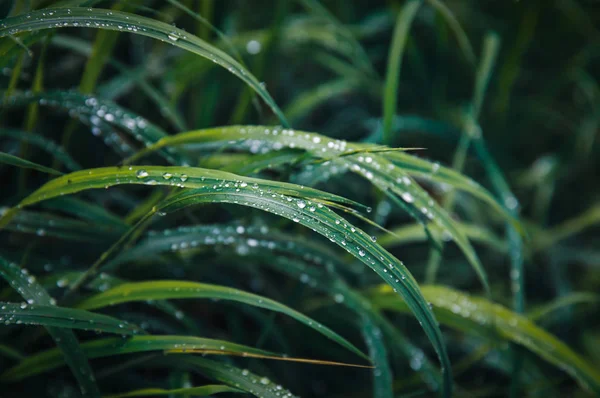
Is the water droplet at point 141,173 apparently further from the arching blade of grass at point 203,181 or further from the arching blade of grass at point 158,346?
the arching blade of grass at point 158,346

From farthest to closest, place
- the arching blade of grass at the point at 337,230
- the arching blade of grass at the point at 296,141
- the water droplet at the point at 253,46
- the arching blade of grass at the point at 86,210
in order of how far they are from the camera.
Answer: the water droplet at the point at 253,46 < the arching blade of grass at the point at 86,210 < the arching blade of grass at the point at 296,141 < the arching blade of grass at the point at 337,230

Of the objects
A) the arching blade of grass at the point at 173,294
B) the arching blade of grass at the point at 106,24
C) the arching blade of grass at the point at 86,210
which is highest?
the arching blade of grass at the point at 106,24

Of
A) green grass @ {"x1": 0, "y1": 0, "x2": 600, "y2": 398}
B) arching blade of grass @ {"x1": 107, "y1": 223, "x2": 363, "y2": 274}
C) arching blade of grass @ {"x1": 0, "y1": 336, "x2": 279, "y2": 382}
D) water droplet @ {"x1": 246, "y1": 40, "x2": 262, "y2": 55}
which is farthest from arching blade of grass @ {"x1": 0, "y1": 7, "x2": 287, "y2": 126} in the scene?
water droplet @ {"x1": 246, "y1": 40, "x2": 262, "y2": 55}

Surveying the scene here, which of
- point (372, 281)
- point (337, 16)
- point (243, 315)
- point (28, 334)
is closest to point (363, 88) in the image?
point (337, 16)

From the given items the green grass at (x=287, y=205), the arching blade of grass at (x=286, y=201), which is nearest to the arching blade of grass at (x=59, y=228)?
the green grass at (x=287, y=205)

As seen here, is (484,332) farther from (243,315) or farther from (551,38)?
(551,38)

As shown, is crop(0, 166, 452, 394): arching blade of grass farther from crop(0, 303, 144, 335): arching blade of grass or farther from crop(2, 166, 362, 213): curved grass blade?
crop(0, 303, 144, 335): arching blade of grass
